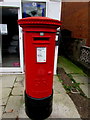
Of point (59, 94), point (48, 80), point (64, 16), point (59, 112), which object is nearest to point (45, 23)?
point (48, 80)

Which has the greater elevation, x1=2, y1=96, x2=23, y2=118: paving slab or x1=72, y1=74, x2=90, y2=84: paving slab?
x1=72, y1=74, x2=90, y2=84: paving slab

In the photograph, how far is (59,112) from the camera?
2295mm

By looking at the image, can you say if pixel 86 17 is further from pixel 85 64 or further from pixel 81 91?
pixel 81 91

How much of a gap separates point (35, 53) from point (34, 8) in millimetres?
2589

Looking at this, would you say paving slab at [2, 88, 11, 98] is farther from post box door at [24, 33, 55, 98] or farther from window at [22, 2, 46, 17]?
window at [22, 2, 46, 17]

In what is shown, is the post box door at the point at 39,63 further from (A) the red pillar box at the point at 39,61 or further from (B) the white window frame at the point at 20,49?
(B) the white window frame at the point at 20,49

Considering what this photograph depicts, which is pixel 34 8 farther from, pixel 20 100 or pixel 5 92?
pixel 20 100

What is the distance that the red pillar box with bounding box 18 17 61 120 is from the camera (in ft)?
5.53

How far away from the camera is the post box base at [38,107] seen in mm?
1995

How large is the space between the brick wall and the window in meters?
2.35

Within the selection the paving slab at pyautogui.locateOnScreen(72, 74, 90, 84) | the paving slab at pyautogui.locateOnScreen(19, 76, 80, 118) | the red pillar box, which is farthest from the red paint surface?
the paving slab at pyautogui.locateOnScreen(72, 74, 90, 84)

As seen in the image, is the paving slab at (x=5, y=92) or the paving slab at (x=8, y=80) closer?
the paving slab at (x=5, y=92)

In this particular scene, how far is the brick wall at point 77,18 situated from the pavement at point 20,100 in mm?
2515

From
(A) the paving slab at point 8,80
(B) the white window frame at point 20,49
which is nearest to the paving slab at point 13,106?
(A) the paving slab at point 8,80
